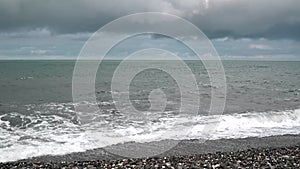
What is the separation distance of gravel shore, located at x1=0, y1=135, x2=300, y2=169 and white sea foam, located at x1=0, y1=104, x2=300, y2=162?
1.13m

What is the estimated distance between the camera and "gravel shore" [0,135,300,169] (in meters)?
11.7

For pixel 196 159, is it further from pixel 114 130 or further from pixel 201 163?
pixel 114 130

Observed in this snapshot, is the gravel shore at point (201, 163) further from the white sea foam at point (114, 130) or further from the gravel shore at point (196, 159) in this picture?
the white sea foam at point (114, 130)

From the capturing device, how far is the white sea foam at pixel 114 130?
15.5 metres

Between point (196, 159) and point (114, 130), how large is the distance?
Result: 7.71 m

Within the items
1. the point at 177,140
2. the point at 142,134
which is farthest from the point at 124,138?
the point at 177,140

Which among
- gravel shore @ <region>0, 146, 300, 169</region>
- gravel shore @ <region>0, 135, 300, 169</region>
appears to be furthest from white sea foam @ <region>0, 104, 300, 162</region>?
gravel shore @ <region>0, 146, 300, 169</region>

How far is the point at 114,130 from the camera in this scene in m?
19.2

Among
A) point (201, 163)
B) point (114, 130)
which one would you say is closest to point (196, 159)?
point (201, 163)

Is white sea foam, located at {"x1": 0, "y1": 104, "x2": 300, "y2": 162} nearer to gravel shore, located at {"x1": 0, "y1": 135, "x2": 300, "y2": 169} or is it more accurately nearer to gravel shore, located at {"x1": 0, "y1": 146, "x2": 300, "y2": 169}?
gravel shore, located at {"x1": 0, "y1": 135, "x2": 300, "y2": 169}

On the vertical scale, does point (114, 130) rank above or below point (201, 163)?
above

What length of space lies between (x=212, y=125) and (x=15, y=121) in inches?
547

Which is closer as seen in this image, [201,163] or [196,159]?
[201,163]

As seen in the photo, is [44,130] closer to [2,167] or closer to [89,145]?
[89,145]
